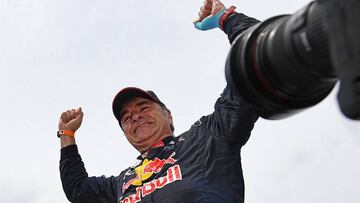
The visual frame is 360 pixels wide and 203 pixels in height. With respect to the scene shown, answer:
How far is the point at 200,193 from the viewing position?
11.4ft

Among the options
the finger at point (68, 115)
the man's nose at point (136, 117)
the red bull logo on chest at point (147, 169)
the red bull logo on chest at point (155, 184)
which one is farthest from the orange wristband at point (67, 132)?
the red bull logo on chest at point (155, 184)

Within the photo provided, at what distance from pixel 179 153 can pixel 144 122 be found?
0.66 m

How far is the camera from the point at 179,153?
3.89 meters

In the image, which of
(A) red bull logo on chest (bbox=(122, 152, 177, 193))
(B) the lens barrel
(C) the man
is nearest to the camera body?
(B) the lens barrel

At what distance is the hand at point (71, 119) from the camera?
4.91 metres

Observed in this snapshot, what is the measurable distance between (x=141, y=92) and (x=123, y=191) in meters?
0.96

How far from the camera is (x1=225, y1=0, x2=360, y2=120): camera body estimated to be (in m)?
1.30

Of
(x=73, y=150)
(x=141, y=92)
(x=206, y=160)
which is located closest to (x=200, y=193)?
(x=206, y=160)

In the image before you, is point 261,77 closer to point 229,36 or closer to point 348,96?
point 348,96

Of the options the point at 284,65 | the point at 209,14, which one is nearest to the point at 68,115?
the point at 209,14

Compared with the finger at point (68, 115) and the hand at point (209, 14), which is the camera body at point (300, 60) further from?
the finger at point (68, 115)

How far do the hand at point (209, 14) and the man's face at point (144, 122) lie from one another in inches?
37.2

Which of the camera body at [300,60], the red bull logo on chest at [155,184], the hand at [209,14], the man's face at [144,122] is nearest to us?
the camera body at [300,60]

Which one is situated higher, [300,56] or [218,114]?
[218,114]
